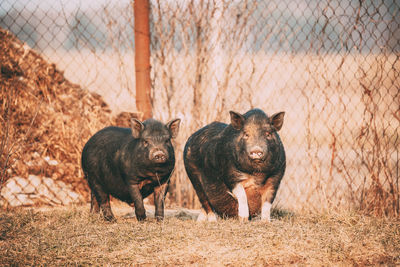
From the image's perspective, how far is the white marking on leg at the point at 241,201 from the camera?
4.37 metres

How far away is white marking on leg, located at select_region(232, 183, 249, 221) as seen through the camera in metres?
4.37

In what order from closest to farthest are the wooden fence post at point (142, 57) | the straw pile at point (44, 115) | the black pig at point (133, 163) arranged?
the black pig at point (133, 163)
the wooden fence post at point (142, 57)
the straw pile at point (44, 115)

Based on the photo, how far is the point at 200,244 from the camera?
345 cm

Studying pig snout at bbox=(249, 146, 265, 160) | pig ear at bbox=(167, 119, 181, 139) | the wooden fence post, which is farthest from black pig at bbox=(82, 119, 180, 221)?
the wooden fence post

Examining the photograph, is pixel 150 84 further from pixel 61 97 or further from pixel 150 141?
pixel 150 141

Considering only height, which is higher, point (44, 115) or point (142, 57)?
point (142, 57)

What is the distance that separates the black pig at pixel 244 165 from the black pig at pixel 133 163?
1.44 ft

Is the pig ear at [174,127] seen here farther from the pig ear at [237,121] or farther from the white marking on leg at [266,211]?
the white marking on leg at [266,211]

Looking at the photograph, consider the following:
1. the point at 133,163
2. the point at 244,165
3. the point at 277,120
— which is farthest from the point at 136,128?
the point at 277,120

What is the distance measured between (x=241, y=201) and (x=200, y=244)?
105 cm

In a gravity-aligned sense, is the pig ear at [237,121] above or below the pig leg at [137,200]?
above

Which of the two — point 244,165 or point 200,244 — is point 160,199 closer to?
point 244,165

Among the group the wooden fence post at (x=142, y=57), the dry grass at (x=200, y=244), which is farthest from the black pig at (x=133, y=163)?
the wooden fence post at (x=142, y=57)

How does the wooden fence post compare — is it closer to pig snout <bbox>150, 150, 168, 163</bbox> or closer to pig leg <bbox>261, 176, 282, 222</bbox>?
pig snout <bbox>150, 150, 168, 163</bbox>
